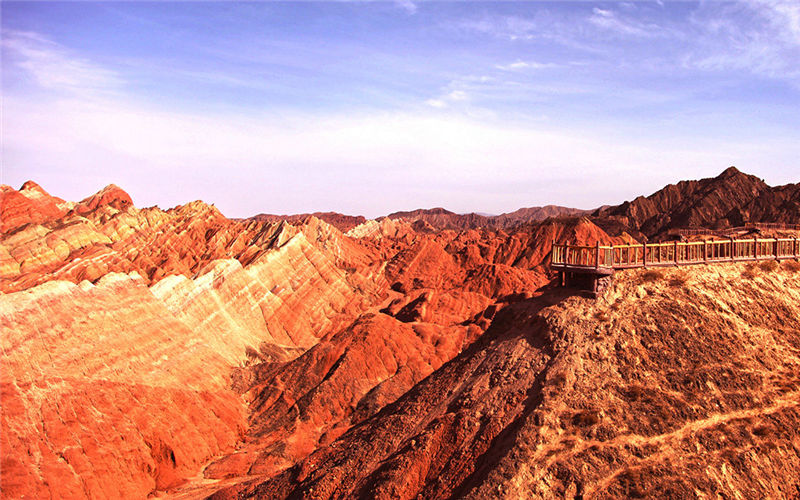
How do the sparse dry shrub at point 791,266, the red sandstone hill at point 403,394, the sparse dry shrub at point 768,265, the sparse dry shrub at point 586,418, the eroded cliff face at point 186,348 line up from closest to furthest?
the red sandstone hill at point 403,394
the sparse dry shrub at point 586,418
the sparse dry shrub at point 768,265
the sparse dry shrub at point 791,266
the eroded cliff face at point 186,348

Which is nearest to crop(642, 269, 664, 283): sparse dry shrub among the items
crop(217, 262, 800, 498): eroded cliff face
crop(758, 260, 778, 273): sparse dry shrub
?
crop(217, 262, 800, 498): eroded cliff face

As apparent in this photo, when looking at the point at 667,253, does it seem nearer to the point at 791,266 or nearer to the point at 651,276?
the point at 651,276

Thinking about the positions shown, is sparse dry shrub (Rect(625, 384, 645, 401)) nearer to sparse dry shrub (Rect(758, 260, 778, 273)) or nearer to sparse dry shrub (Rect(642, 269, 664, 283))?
sparse dry shrub (Rect(642, 269, 664, 283))

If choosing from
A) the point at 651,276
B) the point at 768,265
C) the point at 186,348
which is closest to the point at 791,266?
the point at 768,265

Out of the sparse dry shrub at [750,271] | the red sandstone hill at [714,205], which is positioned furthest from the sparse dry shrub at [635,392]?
the red sandstone hill at [714,205]

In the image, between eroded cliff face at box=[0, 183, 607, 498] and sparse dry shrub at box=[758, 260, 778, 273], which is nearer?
sparse dry shrub at box=[758, 260, 778, 273]

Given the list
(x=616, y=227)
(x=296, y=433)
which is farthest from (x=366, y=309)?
(x=616, y=227)

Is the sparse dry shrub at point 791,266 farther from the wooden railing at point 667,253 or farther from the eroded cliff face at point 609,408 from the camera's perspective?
the eroded cliff face at point 609,408
